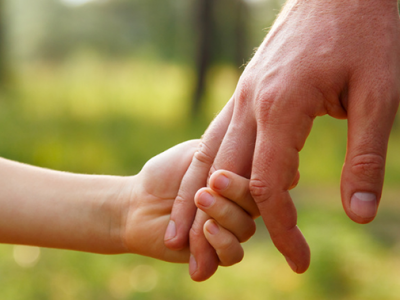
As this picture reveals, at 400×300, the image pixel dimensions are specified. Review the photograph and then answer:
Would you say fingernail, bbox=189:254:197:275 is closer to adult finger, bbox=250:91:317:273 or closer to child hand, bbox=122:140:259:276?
child hand, bbox=122:140:259:276

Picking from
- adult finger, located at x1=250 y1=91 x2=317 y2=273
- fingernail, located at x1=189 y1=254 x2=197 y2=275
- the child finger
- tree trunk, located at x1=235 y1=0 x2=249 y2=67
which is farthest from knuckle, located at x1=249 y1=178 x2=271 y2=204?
tree trunk, located at x1=235 y1=0 x2=249 y2=67

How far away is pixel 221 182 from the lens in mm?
1396

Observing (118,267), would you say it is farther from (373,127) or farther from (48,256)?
(373,127)

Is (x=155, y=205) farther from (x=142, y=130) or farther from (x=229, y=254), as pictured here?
(x=142, y=130)

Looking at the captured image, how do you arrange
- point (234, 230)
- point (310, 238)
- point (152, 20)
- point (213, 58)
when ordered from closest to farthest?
point (234, 230), point (310, 238), point (213, 58), point (152, 20)

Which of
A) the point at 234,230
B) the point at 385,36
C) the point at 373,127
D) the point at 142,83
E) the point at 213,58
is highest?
the point at 385,36

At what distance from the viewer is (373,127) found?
1.10 m

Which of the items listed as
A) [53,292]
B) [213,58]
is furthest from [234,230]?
[213,58]

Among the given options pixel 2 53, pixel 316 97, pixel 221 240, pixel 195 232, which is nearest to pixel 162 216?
pixel 195 232

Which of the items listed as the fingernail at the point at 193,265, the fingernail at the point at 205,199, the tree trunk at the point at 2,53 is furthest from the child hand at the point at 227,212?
the tree trunk at the point at 2,53

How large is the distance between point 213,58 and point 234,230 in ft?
27.6

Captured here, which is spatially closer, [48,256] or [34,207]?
[34,207]

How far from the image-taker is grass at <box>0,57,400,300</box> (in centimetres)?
312

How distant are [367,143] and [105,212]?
3.47ft
